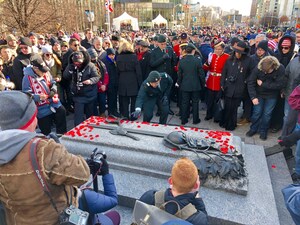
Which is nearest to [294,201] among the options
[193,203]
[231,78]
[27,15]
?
[193,203]

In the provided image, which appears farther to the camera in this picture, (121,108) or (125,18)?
(125,18)

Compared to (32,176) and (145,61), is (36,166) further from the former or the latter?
(145,61)

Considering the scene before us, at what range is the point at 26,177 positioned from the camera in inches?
56.1

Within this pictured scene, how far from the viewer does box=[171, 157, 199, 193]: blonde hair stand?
181 cm

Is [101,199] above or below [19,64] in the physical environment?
below

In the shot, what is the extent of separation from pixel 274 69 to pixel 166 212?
3921mm

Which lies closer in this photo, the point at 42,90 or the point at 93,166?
the point at 93,166

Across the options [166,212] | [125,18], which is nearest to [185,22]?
[125,18]

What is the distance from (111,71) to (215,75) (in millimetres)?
2421

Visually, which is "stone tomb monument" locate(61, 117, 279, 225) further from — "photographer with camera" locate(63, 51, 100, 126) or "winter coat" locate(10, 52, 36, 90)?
"winter coat" locate(10, 52, 36, 90)

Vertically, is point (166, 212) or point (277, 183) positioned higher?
point (166, 212)

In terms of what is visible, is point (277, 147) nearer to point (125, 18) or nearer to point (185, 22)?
point (125, 18)

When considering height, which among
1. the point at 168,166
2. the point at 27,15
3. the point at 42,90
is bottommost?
the point at 168,166

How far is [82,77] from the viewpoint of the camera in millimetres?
4949
